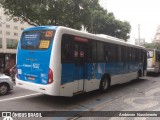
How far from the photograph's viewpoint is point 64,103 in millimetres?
7566

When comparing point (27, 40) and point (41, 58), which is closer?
point (41, 58)

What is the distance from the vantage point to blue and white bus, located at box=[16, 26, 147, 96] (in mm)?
6691

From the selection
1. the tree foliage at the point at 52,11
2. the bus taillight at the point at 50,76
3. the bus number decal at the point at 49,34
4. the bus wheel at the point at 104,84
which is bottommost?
the bus wheel at the point at 104,84

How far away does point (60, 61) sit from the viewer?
22.1ft

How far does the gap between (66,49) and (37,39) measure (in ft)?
3.95

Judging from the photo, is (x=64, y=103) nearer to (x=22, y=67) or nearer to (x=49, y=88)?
(x=49, y=88)

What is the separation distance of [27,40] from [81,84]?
2.79m


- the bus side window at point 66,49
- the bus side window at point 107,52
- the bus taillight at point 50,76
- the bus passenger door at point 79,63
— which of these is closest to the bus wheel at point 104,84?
the bus side window at point 107,52

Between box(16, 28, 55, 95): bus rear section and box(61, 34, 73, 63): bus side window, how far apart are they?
443 millimetres

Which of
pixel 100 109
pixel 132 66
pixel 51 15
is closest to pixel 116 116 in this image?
pixel 100 109

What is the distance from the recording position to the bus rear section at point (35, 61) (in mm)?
6730

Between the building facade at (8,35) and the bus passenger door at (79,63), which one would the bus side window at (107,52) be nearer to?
the bus passenger door at (79,63)

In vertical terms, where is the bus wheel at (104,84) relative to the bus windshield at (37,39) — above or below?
below

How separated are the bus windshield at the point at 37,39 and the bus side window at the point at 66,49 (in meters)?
0.48
